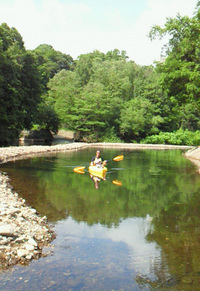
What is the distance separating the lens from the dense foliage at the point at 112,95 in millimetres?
23406

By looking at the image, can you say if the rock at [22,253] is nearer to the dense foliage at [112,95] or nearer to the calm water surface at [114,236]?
the calm water surface at [114,236]

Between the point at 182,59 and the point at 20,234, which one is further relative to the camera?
the point at 182,59

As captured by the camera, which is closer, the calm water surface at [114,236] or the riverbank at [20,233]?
the calm water surface at [114,236]

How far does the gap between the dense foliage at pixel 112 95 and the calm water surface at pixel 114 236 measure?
12621mm

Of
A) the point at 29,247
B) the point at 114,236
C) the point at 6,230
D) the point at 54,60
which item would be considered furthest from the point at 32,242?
the point at 54,60

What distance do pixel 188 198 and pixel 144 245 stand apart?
520 cm

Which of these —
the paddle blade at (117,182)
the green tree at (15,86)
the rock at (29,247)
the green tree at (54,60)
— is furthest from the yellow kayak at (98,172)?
the green tree at (54,60)

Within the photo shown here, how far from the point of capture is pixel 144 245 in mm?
6871

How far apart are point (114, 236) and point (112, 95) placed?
43.6 meters

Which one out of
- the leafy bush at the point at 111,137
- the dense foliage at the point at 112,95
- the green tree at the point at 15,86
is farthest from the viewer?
the leafy bush at the point at 111,137

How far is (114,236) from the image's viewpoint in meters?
7.43

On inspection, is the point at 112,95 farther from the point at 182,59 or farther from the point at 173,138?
the point at 182,59

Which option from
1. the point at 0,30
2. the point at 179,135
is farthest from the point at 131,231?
the point at 179,135

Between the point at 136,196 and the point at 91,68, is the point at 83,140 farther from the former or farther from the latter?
the point at 136,196
